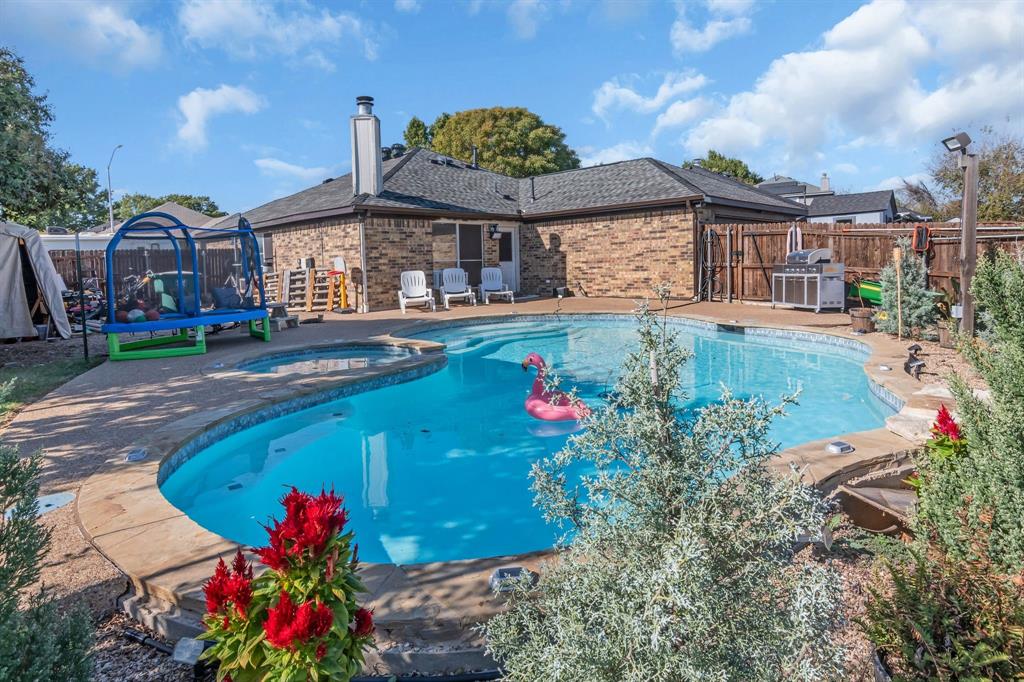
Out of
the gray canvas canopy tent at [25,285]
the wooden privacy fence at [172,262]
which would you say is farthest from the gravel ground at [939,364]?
the gray canvas canopy tent at [25,285]

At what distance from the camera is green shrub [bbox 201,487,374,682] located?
5.19 feet

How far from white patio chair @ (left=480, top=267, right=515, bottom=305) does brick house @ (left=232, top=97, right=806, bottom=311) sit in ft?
3.71

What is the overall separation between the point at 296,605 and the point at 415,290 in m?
14.5

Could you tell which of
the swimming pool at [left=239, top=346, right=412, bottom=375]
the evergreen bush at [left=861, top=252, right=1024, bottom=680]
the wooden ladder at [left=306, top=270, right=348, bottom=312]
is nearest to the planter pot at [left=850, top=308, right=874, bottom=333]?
the swimming pool at [left=239, top=346, right=412, bottom=375]

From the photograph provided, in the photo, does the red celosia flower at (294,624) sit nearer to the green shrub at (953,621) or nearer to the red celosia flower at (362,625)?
the red celosia flower at (362,625)

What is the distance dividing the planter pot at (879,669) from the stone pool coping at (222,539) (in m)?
0.61

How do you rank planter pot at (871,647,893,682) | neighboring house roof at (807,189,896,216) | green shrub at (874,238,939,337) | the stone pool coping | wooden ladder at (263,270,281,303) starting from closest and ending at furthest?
planter pot at (871,647,893,682)
the stone pool coping
green shrub at (874,238,939,337)
wooden ladder at (263,270,281,303)
neighboring house roof at (807,189,896,216)

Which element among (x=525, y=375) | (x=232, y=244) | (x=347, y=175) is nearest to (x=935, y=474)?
(x=525, y=375)

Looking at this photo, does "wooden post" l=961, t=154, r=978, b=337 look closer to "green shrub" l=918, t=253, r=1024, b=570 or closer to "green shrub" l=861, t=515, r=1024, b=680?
"green shrub" l=918, t=253, r=1024, b=570

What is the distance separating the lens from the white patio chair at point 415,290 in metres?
15.6

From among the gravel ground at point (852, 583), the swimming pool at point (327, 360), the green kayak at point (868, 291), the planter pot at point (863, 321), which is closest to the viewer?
the gravel ground at point (852, 583)

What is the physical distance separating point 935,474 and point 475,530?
3448 millimetres

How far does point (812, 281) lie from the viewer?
13297 mm

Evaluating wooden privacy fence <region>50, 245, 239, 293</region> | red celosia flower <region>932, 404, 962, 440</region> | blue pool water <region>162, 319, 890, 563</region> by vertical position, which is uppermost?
wooden privacy fence <region>50, 245, 239, 293</region>
